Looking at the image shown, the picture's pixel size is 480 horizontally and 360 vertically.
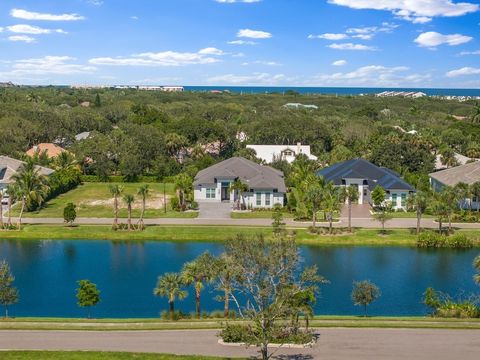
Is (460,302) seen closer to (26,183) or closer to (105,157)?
(26,183)

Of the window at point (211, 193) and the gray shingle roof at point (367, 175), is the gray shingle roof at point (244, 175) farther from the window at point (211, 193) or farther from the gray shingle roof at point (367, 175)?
the gray shingle roof at point (367, 175)

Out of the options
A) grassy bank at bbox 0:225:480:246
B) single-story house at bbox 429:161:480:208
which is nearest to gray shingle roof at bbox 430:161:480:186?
single-story house at bbox 429:161:480:208

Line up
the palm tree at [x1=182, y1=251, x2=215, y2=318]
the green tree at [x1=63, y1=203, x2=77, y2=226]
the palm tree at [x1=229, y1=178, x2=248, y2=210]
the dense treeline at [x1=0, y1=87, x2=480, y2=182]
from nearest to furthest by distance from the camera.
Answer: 1. the palm tree at [x1=182, y1=251, x2=215, y2=318]
2. the green tree at [x1=63, y1=203, x2=77, y2=226]
3. the palm tree at [x1=229, y1=178, x2=248, y2=210]
4. the dense treeline at [x1=0, y1=87, x2=480, y2=182]

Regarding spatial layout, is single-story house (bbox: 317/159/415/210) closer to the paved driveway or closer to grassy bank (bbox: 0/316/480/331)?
the paved driveway

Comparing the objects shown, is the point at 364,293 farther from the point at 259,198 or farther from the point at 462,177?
the point at 462,177

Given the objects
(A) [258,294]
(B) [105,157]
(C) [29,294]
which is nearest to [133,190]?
(B) [105,157]
